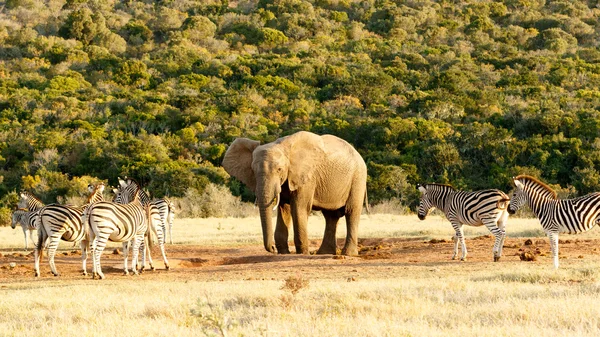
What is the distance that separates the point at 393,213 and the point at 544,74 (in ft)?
92.2

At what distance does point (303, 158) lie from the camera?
59.9 feet

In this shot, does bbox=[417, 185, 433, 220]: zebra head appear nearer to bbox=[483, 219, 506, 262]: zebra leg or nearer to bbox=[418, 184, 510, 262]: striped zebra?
bbox=[418, 184, 510, 262]: striped zebra

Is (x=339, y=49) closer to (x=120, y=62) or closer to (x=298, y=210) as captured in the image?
(x=120, y=62)

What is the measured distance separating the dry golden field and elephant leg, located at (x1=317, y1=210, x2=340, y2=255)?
860 millimetres

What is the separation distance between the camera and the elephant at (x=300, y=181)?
57.3 feet

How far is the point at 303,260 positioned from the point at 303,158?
238 cm

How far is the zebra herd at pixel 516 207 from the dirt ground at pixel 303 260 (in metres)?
0.74

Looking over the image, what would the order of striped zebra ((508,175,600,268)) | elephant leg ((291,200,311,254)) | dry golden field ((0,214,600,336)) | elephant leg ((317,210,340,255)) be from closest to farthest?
dry golden field ((0,214,600,336)), striped zebra ((508,175,600,268)), elephant leg ((291,200,311,254)), elephant leg ((317,210,340,255))

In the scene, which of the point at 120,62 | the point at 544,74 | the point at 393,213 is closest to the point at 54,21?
the point at 120,62

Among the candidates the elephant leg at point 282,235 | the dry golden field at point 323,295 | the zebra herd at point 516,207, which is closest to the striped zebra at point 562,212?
the zebra herd at point 516,207

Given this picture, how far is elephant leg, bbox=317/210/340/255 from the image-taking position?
19.4 meters

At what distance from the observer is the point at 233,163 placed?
18.8 metres

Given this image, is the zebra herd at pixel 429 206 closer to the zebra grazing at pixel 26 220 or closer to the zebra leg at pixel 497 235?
the zebra leg at pixel 497 235

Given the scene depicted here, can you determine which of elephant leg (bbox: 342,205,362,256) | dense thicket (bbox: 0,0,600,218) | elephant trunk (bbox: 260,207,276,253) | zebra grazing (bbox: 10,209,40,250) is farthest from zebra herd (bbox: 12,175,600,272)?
dense thicket (bbox: 0,0,600,218)
